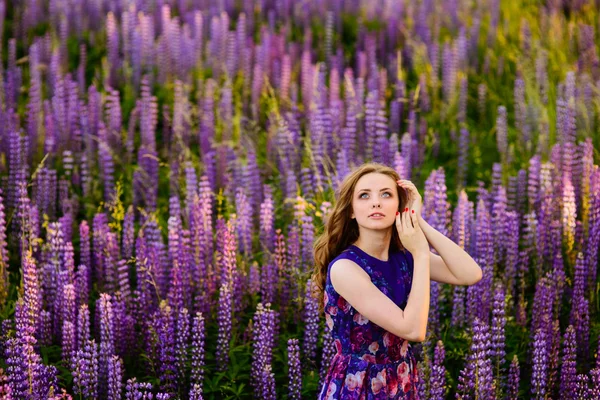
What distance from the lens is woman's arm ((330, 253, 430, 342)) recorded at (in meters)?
3.57

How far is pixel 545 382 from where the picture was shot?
4859 mm

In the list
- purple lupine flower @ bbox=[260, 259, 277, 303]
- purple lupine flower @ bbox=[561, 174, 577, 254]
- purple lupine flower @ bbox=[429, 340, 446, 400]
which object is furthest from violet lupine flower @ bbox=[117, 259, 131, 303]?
purple lupine flower @ bbox=[561, 174, 577, 254]

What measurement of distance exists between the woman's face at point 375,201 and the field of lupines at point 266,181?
1.02m

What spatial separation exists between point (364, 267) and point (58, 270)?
2.49 m

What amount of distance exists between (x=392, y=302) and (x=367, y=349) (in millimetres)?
285

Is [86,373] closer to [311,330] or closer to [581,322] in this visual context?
[311,330]

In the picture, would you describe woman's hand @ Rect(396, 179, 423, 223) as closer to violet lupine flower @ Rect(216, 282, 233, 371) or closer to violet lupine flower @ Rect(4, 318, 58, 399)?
violet lupine flower @ Rect(216, 282, 233, 371)

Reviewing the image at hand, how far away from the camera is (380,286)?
3.80 metres

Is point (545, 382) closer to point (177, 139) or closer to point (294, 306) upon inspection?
point (294, 306)

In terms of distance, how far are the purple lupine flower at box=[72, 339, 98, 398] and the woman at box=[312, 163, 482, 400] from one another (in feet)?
4.53

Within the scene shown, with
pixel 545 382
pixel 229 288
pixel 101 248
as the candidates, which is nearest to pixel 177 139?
pixel 101 248

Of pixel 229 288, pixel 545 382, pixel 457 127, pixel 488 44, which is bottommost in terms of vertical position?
pixel 545 382

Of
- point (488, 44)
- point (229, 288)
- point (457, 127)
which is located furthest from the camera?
point (488, 44)

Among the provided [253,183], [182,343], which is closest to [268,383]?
[182,343]
